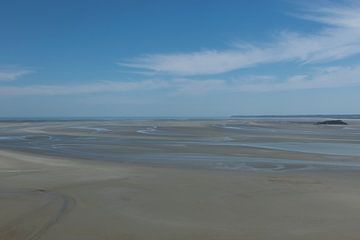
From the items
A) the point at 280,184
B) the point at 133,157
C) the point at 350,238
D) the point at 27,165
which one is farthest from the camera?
the point at 133,157

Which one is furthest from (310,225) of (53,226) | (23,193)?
(23,193)

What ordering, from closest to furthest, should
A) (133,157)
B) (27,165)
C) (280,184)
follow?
(280,184) < (27,165) < (133,157)

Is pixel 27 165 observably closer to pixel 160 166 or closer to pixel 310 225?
pixel 160 166

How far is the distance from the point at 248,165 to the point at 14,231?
10132 millimetres

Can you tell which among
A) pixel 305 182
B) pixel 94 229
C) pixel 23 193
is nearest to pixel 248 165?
pixel 305 182

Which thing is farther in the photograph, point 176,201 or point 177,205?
point 176,201

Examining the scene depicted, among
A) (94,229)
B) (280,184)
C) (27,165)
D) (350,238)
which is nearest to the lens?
(350,238)

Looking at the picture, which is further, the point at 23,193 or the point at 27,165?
the point at 27,165

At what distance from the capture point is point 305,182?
11.4 m

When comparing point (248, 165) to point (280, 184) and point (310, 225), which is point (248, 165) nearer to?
point (280, 184)

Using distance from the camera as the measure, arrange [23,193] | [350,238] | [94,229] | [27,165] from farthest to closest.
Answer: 1. [27,165]
2. [23,193]
3. [94,229]
4. [350,238]

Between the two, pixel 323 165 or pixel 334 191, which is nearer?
pixel 334 191

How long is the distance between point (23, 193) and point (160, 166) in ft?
19.9

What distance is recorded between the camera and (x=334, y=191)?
10.1 meters
